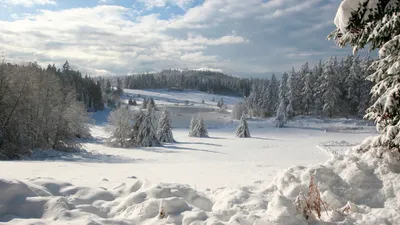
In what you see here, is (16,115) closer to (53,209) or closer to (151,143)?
(151,143)

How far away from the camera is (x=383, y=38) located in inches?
232

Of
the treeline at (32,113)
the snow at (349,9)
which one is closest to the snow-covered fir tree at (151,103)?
the treeline at (32,113)

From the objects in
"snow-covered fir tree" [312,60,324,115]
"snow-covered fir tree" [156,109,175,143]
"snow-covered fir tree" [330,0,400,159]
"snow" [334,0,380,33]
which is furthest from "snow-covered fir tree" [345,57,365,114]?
"snow" [334,0,380,33]

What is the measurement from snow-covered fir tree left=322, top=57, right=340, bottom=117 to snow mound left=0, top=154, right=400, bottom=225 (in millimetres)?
Answer: 67852

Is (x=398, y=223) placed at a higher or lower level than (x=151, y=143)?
higher

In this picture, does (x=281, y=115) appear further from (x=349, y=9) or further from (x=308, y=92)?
(x=349, y=9)

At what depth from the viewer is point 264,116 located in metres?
89.5

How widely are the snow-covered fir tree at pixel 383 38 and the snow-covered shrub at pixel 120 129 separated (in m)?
38.8

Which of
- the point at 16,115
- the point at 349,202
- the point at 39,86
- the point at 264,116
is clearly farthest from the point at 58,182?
the point at 264,116

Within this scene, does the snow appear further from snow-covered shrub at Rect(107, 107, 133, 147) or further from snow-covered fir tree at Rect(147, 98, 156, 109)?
snow-covered fir tree at Rect(147, 98, 156, 109)

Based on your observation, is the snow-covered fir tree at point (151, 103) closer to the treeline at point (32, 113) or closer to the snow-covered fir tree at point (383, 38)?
the treeline at point (32, 113)

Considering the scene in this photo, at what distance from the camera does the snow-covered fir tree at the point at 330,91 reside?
68.4 m

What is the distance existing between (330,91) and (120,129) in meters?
49.5

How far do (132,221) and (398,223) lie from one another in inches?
168
